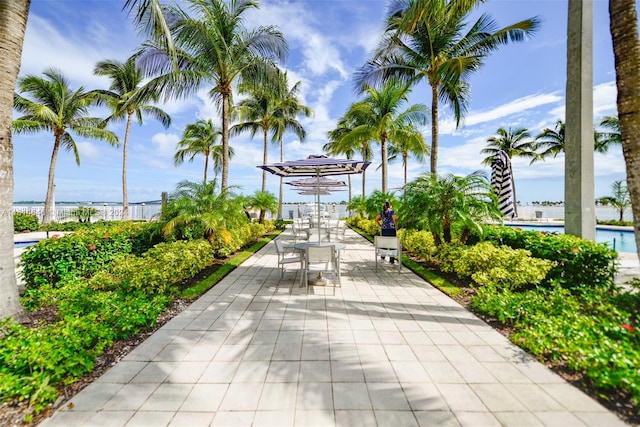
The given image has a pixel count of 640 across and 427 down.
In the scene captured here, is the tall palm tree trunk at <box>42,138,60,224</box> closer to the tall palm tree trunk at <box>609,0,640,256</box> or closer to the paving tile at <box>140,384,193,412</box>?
the paving tile at <box>140,384,193,412</box>

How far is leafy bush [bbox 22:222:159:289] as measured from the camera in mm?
5121

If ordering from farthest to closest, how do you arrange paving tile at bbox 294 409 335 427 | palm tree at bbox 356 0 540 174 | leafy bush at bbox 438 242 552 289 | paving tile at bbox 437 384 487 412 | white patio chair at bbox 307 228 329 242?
white patio chair at bbox 307 228 329 242, palm tree at bbox 356 0 540 174, leafy bush at bbox 438 242 552 289, paving tile at bbox 437 384 487 412, paving tile at bbox 294 409 335 427

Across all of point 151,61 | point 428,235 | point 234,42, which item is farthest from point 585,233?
point 151,61

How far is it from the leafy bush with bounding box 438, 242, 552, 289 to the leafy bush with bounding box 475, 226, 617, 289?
21 cm

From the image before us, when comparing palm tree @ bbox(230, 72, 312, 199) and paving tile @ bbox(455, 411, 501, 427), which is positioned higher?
palm tree @ bbox(230, 72, 312, 199)

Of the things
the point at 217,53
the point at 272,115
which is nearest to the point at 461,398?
the point at 217,53

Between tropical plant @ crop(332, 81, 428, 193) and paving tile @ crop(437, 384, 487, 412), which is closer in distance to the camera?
paving tile @ crop(437, 384, 487, 412)

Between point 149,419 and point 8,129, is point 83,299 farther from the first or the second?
point 149,419

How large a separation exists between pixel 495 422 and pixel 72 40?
10642 millimetres

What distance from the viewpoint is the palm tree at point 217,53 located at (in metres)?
9.52

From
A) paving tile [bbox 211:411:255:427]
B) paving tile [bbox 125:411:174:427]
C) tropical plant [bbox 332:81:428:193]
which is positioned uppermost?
tropical plant [bbox 332:81:428:193]

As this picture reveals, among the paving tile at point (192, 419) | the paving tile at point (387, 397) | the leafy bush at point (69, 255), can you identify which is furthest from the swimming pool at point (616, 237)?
the leafy bush at point (69, 255)

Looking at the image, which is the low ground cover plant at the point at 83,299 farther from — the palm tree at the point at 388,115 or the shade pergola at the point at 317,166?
the palm tree at the point at 388,115

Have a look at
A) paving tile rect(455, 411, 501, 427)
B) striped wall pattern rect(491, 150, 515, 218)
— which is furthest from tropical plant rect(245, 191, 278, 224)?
paving tile rect(455, 411, 501, 427)
